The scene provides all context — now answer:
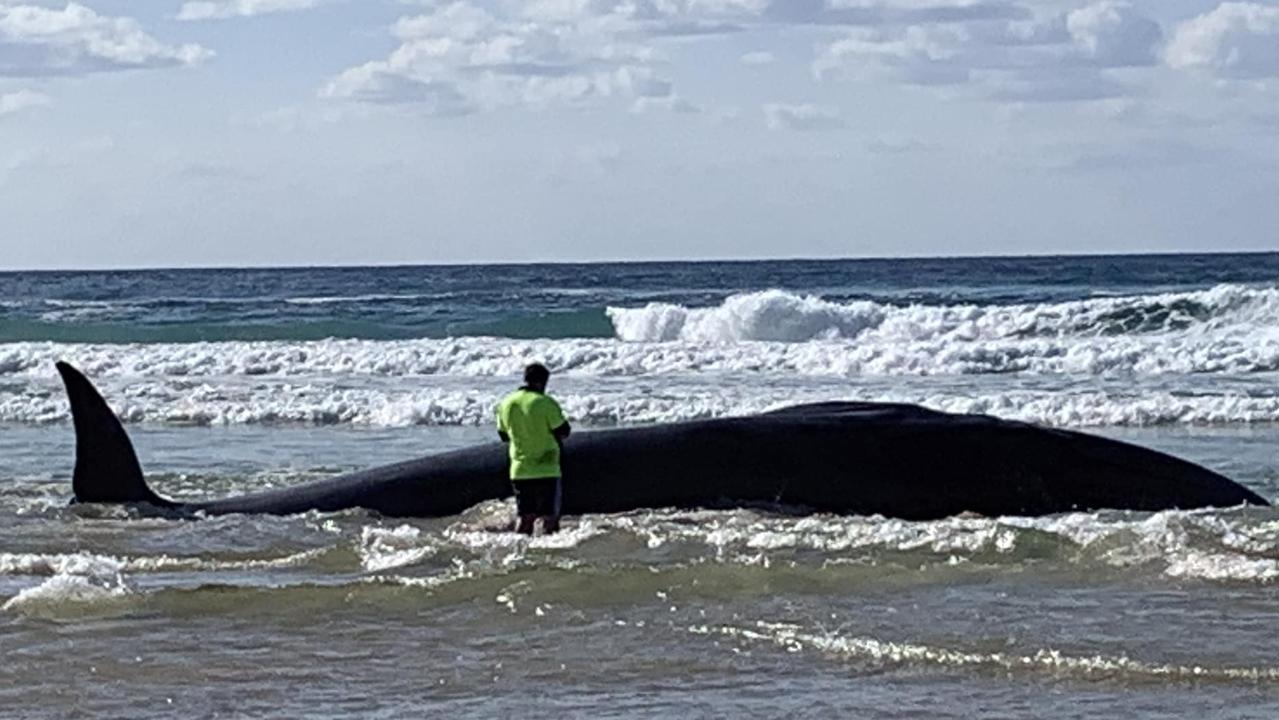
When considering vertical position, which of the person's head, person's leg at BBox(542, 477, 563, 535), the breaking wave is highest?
the person's head

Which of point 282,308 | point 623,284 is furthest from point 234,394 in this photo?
point 623,284

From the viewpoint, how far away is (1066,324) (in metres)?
45.0

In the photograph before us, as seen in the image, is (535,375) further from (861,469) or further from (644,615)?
(644,615)

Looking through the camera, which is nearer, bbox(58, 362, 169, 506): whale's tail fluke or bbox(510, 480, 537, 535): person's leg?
bbox(510, 480, 537, 535): person's leg

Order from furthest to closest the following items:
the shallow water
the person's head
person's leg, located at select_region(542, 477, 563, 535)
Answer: the person's head
person's leg, located at select_region(542, 477, 563, 535)
the shallow water

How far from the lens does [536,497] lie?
14695mm

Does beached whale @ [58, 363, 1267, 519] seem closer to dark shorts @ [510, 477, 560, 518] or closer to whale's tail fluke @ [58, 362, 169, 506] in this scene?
whale's tail fluke @ [58, 362, 169, 506]

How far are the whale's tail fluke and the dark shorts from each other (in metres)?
2.84

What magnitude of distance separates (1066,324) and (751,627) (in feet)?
114

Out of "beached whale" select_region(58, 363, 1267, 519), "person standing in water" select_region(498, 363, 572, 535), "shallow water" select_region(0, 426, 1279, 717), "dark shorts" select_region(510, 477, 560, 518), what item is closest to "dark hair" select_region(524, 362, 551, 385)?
"person standing in water" select_region(498, 363, 572, 535)

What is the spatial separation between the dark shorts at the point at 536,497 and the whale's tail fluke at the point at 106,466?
2841 mm

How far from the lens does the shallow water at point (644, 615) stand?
31.7ft

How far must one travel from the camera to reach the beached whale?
14602 millimetres

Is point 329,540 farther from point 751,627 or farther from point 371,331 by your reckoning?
point 371,331
